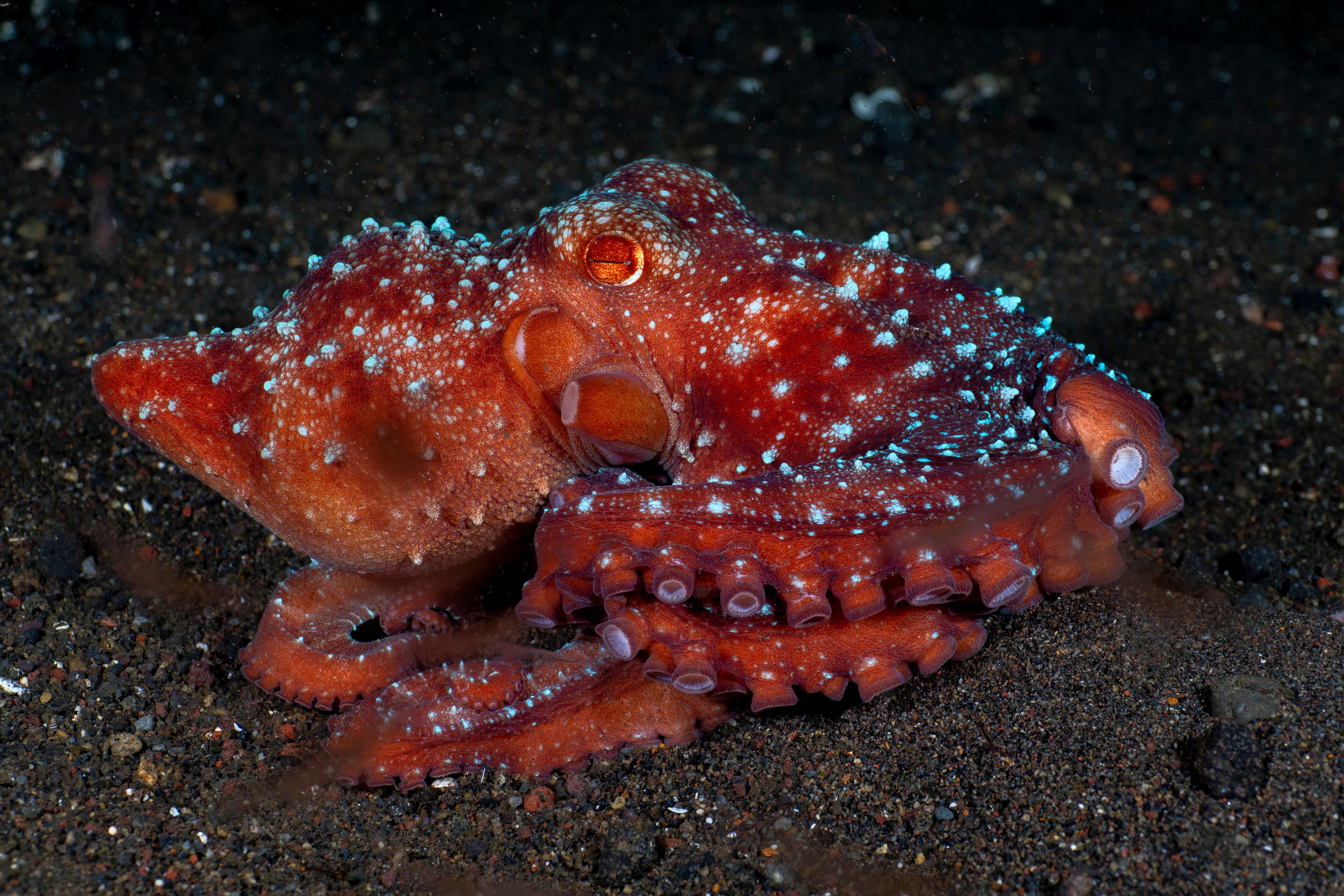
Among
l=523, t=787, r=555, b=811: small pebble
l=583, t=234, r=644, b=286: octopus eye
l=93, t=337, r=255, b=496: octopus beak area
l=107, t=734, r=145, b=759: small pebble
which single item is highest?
l=583, t=234, r=644, b=286: octopus eye

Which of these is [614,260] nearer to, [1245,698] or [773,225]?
[1245,698]

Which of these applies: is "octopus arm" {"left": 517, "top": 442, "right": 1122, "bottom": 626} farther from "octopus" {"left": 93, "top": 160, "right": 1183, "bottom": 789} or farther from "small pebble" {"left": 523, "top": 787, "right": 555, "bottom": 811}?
"small pebble" {"left": 523, "top": 787, "right": 555, "bottom": 811}

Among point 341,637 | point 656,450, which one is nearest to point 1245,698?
point 656,450

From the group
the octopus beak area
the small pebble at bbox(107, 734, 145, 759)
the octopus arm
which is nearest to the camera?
the octopus arm

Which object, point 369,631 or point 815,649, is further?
point 369,631

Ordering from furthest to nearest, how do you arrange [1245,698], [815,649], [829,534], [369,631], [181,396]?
1. [369,631]
2. [181,396]
3. [1245,698]
4. [815,649]
5. [829,534]

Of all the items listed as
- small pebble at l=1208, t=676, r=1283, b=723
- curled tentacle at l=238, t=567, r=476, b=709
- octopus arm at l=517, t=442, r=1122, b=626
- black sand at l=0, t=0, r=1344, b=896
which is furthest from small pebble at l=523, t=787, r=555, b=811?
small pebble at l=1208, t=676, r=1283, b=723

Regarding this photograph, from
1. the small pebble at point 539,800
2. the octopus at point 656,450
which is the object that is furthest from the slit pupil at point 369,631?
the small pebble at point 539,800
